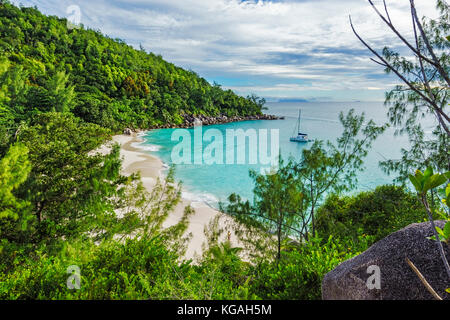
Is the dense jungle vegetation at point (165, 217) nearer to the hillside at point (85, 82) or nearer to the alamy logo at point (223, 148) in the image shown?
the alamy logo at point (223, 148)

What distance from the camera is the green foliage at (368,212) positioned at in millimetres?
7832

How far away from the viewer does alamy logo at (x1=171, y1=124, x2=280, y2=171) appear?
82.8 ft

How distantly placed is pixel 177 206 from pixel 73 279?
10.6m

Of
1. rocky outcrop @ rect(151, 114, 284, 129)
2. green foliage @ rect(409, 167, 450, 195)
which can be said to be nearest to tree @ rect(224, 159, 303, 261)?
green foliage @ rect(409, 167, 450, 195)

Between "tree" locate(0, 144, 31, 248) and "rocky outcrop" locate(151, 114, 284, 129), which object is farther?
"rocky outcrop" locate(151, 114, 284, 129)

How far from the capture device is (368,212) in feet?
32.0

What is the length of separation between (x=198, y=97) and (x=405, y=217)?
158ft

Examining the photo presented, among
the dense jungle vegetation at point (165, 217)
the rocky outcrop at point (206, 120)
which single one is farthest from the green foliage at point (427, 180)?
the rocky outcrop at point (206, 120)

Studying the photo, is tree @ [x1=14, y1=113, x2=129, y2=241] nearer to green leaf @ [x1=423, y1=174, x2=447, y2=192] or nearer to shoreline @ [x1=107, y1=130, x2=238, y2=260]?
shoreline @ [x1=107, y1=130, x2=238, y2=260]

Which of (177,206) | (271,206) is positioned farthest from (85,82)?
(271,206)

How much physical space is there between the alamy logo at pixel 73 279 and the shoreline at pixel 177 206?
3450mm

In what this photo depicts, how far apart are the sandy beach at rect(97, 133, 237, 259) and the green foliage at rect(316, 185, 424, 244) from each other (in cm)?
344

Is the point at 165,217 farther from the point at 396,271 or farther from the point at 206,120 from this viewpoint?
the point at 206,120

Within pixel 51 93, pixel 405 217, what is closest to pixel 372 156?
pixel 405 217
